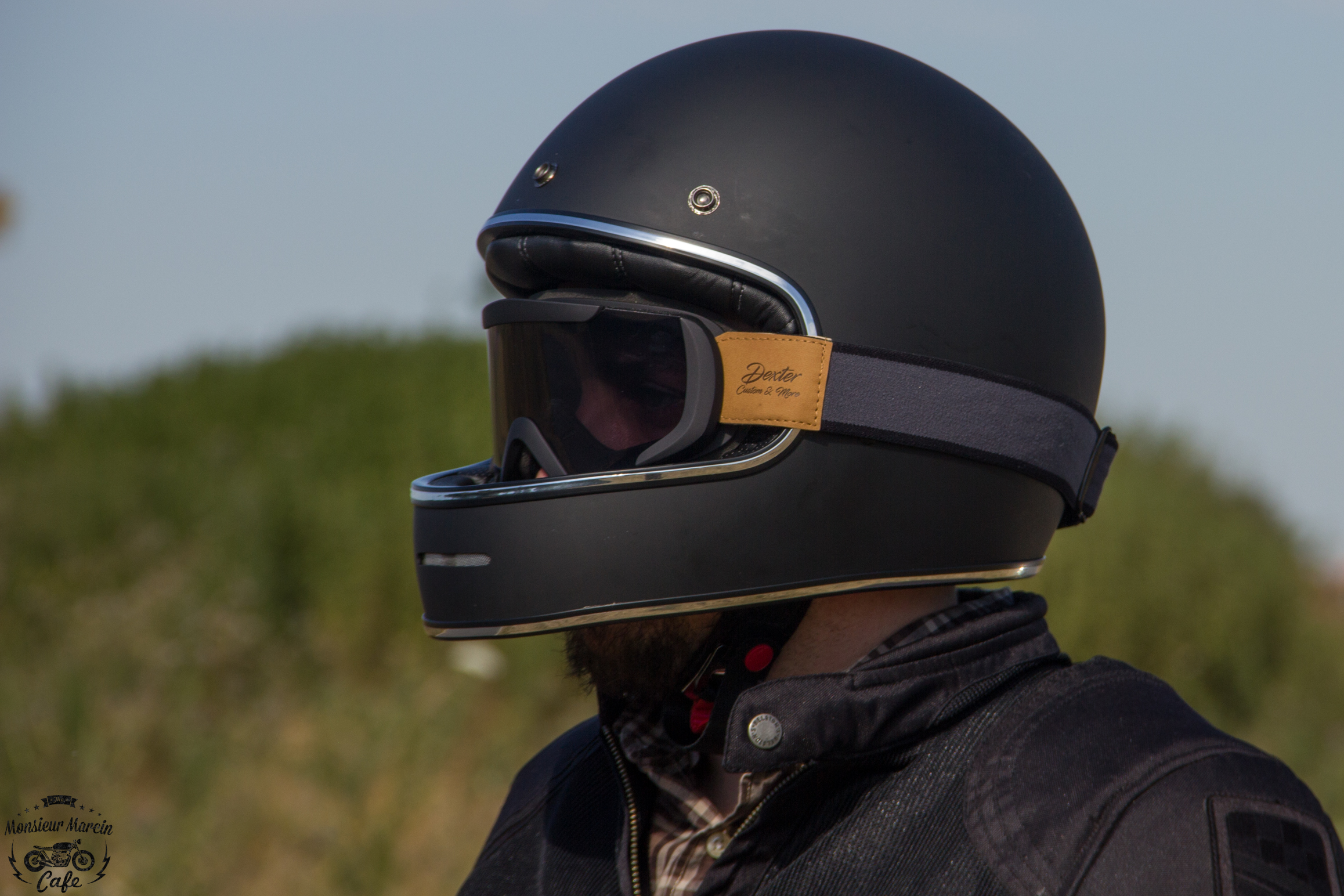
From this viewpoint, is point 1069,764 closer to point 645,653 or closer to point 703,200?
point 645,653

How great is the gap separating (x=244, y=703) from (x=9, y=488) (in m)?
3.17

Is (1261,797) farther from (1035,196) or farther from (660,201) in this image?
(660,201)

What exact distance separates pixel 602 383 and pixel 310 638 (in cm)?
632

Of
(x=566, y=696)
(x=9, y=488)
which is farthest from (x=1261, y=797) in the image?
(x=9, y=488)

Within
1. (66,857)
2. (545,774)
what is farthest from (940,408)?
(66,857)

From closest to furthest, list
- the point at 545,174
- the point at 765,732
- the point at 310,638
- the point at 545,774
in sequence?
the point at 765,732, the point at 545,174, the point at 545,774, the point at 310,638

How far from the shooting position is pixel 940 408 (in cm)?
187

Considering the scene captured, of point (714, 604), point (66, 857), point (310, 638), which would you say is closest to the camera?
point (714, 604)

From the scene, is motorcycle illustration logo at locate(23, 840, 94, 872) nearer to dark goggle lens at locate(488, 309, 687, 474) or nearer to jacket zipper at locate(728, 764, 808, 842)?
dark goggle lens at locate(488, 309, 687, 474)

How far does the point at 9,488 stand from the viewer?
8922 mm

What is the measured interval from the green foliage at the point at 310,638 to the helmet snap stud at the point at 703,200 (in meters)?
3.19

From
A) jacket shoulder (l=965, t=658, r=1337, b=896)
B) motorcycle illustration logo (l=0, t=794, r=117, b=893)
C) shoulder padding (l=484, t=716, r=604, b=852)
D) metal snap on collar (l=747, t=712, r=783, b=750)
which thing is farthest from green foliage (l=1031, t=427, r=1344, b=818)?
metal snap on collar (l=747, t=712, r=783, b=750)

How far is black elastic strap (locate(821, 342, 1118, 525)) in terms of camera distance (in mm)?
1847

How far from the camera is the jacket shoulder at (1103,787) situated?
4.76ft
